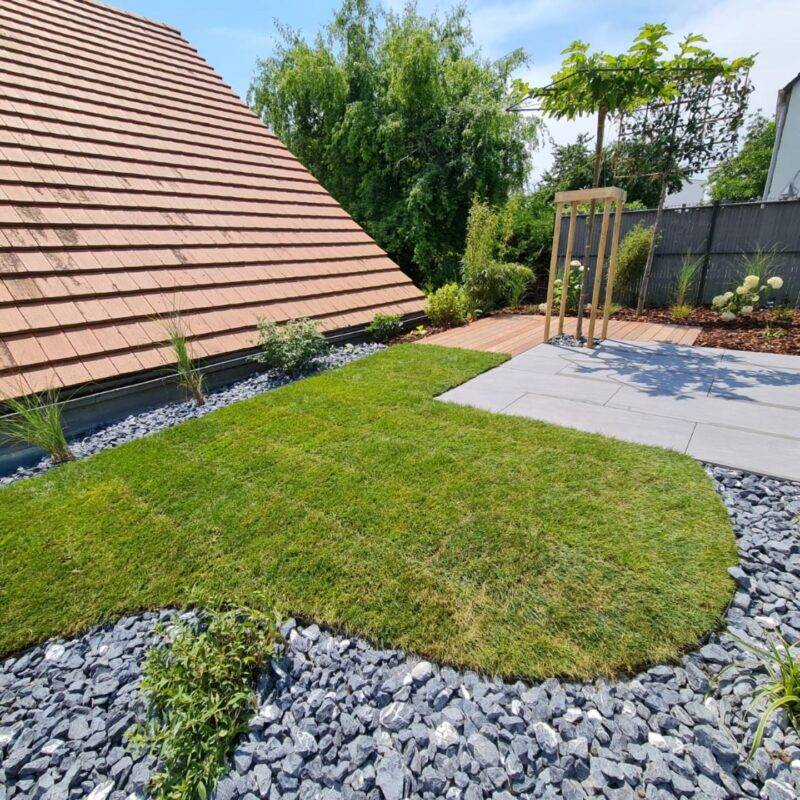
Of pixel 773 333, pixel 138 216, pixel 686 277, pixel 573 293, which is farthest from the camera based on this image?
pixel 573 293

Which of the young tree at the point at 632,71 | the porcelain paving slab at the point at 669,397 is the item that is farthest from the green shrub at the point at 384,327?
the young tree at the point at 632,71

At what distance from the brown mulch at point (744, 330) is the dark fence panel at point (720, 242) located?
0.55 metres

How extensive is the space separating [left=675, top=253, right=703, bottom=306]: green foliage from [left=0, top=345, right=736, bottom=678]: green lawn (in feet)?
18.4

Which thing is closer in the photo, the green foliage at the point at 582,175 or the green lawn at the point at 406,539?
the green lawn at the point at 406,539

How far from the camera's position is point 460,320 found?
6.91 metres

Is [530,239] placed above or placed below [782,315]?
above

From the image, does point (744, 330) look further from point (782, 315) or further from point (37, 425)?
point (37, 425)

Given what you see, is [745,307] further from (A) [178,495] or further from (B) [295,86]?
(B) [295,86]

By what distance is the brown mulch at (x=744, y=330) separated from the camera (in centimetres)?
541

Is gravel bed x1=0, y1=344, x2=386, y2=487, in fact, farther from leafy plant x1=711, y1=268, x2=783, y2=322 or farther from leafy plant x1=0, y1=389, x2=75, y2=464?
leafy plant x1=711, y1=268, x2=783, y2=322

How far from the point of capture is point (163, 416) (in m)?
3.78

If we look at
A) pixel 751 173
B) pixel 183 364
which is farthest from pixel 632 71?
pixel 751 173

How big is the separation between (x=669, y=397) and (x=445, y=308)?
3.43m

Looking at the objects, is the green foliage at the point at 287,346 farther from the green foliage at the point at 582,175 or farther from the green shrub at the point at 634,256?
the green foliage at the point at 582,175
